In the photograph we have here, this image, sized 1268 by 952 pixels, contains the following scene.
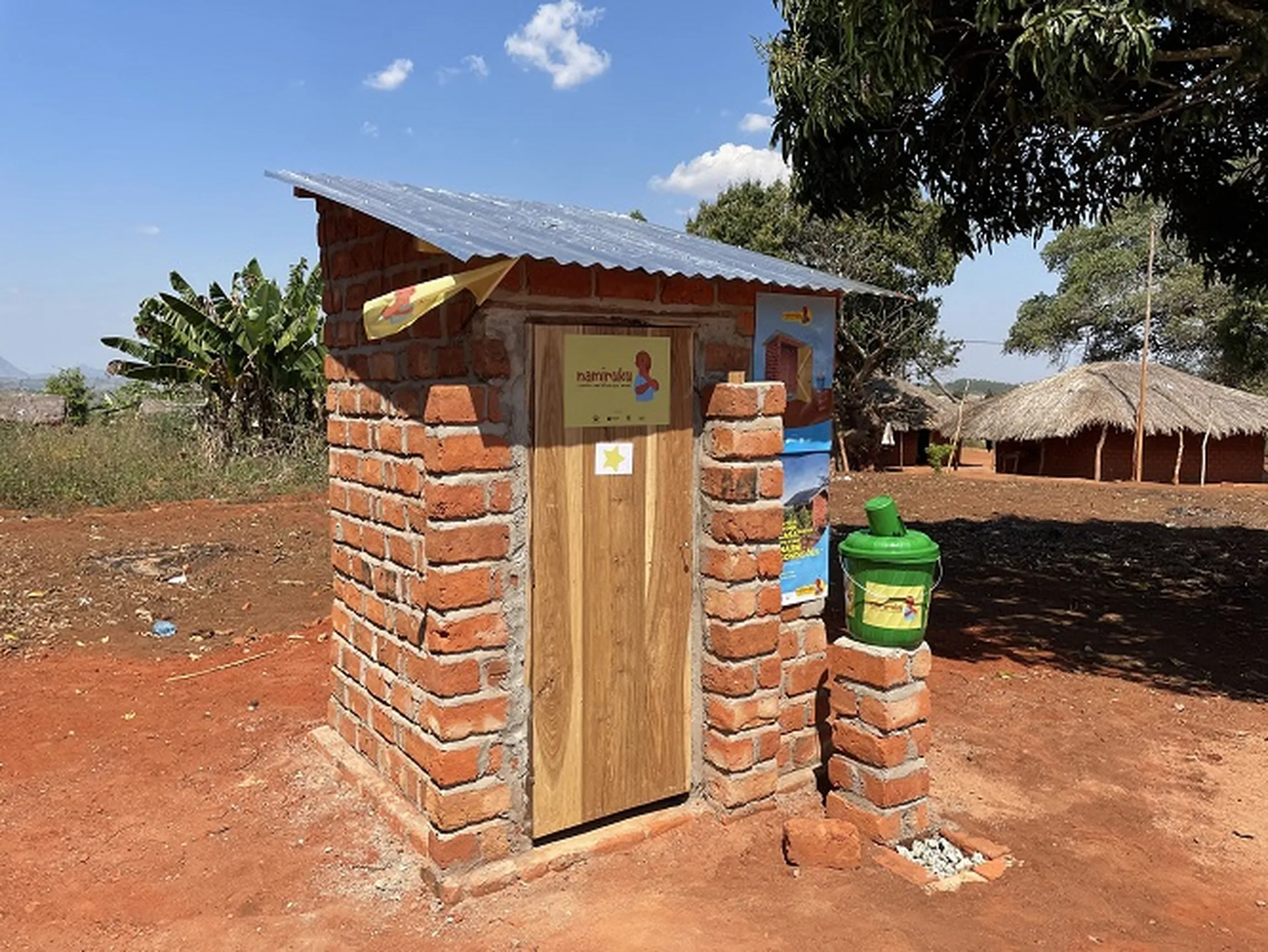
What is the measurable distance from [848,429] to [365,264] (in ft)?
70.5

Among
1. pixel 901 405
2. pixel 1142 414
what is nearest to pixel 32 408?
pixel 901 405

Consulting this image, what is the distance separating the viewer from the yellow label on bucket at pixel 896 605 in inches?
135

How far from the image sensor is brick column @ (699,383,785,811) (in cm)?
359

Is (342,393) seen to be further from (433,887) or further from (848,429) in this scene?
(848,429)

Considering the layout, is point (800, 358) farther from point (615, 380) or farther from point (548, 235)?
point (548, 235)

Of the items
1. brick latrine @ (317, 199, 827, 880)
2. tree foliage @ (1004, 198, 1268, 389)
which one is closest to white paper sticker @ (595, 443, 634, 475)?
brick latrine @ (317, 199, 827, 880)

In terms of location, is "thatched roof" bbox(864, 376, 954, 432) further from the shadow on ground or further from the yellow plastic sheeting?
the yellow plastic sheeting

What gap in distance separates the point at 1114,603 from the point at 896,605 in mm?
5826

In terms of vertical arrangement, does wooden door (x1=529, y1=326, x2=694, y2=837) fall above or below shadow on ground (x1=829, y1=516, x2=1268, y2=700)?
above

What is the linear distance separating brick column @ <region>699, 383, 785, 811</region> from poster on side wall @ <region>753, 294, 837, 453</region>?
0.22 m

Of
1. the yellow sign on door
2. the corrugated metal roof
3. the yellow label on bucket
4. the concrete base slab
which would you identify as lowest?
the concrete base slab

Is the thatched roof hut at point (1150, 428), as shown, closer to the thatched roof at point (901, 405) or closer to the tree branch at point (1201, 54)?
the thatched roof at point (901, 405)

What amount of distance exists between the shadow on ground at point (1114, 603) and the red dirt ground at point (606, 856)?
0.15ft

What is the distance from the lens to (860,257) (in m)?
21.2
